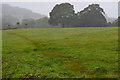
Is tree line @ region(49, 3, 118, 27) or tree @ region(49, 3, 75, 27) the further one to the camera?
tree @ region(49, 3, 75, 27)

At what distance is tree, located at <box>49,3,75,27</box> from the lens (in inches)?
4537

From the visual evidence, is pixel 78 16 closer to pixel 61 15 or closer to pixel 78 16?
pixel 78 16

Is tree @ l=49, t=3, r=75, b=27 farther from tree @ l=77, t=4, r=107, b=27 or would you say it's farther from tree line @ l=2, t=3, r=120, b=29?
tree @ l=77, t=4, r=107, b=27

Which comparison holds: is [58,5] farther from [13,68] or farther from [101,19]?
[13,68]

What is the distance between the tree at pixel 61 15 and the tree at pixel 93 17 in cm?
788

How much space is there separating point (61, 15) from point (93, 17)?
17.9 m

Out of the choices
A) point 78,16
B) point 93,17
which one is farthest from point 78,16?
point 93,17

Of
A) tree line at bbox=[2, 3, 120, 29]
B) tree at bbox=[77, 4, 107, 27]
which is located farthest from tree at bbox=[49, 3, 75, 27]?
tree at bbox=[77, 4, 107, 27]

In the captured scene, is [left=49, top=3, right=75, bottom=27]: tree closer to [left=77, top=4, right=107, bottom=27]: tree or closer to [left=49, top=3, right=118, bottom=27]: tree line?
[left=49, top=3, right=118, bottom=27]: tree line

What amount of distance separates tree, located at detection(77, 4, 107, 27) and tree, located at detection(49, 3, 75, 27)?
25.9ft

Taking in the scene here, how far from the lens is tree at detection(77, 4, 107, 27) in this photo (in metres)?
110

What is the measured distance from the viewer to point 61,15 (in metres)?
116

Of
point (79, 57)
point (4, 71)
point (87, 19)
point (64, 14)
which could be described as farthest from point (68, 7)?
point (4, 71)

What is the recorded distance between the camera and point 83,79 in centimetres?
1537
